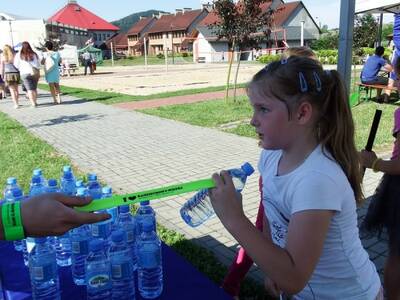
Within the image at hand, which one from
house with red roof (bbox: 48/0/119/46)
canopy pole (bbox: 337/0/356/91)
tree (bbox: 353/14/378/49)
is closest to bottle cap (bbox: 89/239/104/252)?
canopy pole (bbox: 337/0/356/91)

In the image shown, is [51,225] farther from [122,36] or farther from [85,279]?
[122,36]

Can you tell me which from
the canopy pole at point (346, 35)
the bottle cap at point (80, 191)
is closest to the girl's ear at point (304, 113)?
the bottle cap at point (80, 191)

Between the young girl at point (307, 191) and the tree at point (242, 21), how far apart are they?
33.9 feet

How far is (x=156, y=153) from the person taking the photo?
7.52m

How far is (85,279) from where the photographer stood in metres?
1.96

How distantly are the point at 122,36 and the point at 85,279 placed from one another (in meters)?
103

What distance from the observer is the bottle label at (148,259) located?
2.03 metres

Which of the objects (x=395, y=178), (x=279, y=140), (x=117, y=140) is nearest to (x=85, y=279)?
(x=279, y=140)

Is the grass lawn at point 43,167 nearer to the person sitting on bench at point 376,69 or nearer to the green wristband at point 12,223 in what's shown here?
the green wristband at point 12,223

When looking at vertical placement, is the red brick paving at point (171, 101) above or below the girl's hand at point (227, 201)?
below

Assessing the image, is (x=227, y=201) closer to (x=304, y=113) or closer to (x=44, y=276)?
(x=304, y=113)

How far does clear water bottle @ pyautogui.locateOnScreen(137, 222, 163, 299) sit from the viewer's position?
6.37 feet

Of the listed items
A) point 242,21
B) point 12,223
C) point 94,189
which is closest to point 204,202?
point 94,189

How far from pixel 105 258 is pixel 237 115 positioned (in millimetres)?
9064
